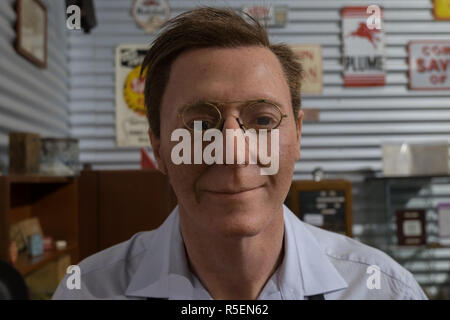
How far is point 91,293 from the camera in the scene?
2.04ft

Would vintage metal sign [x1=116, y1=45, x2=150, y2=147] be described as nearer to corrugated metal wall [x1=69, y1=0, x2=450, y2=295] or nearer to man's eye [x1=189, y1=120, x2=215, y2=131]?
corrugated metal wall [x1=69, y1=0, x2=450, y2=295]

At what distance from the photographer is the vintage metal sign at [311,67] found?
0.70m

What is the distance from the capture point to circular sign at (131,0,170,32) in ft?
2.16

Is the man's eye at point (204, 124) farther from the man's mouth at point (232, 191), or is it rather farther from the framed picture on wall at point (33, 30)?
the framed picture on wall at point (33, 30)

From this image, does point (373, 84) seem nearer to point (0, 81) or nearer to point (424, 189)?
point (424, 189)

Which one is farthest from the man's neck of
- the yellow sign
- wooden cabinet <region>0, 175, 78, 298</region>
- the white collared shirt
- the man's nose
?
the yellow sign

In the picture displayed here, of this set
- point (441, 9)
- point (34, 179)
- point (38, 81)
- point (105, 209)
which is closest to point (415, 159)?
point (441, 9)

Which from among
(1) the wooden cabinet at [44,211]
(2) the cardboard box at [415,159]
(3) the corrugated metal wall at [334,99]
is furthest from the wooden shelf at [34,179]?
(2) the cardboard box at [415,159]

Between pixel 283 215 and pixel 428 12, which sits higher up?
pixel 428 12

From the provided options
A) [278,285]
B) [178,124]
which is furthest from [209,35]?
[278,285]

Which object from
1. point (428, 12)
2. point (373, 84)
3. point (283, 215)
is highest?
point (428, 12)

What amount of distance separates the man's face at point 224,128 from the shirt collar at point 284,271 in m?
0.11

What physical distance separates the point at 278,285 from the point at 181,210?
8.1 inches

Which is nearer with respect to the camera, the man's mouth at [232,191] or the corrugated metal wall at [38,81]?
the man's mouth at [232,191]
